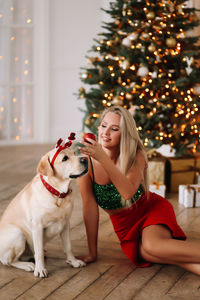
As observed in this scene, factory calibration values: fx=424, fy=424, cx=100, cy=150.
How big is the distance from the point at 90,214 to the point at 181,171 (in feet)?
5.75

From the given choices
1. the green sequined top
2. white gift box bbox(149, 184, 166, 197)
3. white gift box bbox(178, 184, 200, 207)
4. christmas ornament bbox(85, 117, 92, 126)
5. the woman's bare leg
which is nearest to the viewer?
the woman's bare leg

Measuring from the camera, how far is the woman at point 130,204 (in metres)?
2.19

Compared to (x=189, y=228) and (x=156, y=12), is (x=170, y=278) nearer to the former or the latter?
(x=189, y=228)

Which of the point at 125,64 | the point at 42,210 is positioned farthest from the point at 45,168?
the point at 125,64

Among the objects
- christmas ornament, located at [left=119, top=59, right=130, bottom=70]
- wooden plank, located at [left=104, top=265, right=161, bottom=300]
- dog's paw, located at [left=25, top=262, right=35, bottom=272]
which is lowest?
wooden plank, located at [left=104, top=265, right=161, bottom=300]

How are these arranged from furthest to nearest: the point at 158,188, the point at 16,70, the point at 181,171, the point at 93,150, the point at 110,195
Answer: the point at 16,70 → the point at 181,171 → the point at 158,188 → the point at 110,195 → the point at 93,150

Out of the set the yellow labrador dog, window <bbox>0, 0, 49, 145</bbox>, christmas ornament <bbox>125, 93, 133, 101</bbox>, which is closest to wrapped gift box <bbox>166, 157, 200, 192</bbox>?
christmas ornament <bbox>125, 93, 133, 101</bbox>

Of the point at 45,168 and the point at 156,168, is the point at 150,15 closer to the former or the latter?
the point at 156,168

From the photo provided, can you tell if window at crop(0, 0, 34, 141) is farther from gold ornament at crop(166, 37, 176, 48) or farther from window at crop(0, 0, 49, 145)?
gold ornament at crop(166, 37, 176, 48)

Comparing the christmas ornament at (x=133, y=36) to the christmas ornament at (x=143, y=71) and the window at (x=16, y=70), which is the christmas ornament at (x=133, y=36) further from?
the window at (x=16, y=70)

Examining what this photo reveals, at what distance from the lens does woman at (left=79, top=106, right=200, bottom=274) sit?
2191mm

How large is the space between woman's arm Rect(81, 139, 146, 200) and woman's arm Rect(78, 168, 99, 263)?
271mm

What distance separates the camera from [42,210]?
7.09ft

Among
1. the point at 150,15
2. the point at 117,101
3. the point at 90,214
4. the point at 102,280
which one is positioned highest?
the point at 150,15
